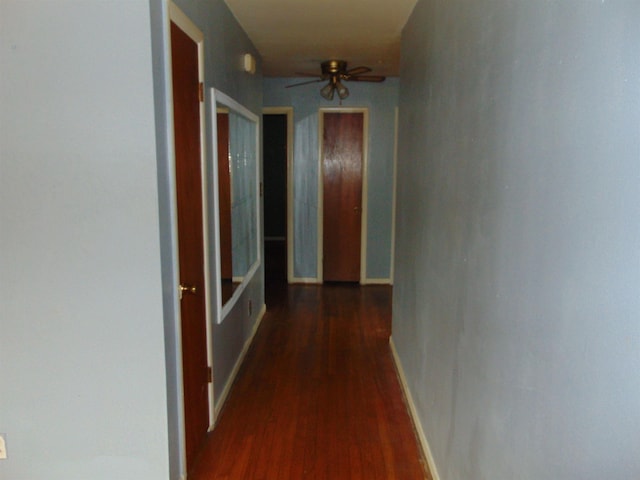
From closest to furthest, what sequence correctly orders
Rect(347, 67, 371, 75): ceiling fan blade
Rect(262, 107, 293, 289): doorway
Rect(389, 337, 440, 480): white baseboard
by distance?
Rect(389, 337, 440, 480): white baseboard, Rect(347, 67, 371, 75): ceiling fan blade, Rect(262, 107, 293, 289): doorway

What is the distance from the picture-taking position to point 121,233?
1.81 m

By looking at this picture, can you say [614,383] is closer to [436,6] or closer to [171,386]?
[171,386]

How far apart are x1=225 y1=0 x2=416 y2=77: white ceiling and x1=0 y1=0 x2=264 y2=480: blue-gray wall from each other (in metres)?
1.38

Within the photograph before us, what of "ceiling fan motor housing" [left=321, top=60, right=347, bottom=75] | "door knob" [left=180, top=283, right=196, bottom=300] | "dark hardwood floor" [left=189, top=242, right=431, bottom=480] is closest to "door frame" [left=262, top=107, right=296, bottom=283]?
Answer: "ceiling fan motor housing" [left=321, top=60, right=347, bottom=75]

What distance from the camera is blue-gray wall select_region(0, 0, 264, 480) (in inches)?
67.7

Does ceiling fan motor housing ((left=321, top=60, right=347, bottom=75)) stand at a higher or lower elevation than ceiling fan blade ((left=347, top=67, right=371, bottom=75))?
higher

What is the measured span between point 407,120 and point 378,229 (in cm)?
267

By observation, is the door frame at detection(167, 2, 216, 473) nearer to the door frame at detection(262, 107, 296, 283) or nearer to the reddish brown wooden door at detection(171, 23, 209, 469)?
the reddish brown wooden door at detection(171, 23, 209, 469)

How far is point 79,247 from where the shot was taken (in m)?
1.82

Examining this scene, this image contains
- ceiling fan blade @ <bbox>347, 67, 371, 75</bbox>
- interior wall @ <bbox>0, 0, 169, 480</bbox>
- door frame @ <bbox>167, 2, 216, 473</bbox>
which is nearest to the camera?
interior wall @ <bbox>0, 0, 169, 480</bbox>

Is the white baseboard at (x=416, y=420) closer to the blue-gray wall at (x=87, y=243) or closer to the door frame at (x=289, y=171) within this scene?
the blue-gray wall at (x=87, y=243)

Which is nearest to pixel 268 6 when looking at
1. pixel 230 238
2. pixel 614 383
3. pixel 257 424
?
pixel 230 238

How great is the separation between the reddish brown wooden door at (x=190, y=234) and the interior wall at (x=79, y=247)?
1.00 ft

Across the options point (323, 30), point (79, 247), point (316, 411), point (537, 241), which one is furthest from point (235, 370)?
point (537, 241)
